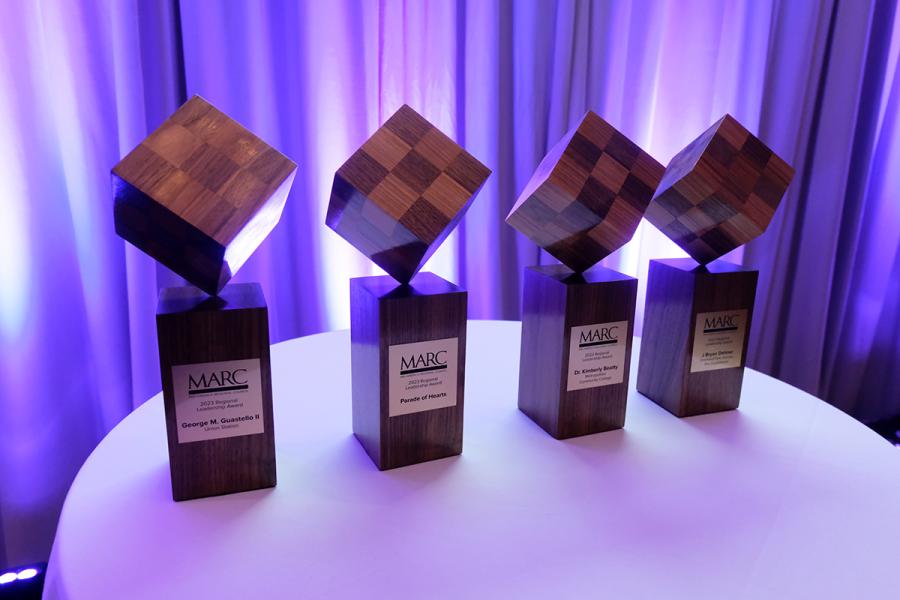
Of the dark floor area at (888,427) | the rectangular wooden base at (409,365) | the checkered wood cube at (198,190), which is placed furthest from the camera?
the dark floor area at (888,427)

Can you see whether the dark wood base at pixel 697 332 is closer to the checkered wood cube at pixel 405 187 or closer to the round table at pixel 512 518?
the round table at pixel 512 518

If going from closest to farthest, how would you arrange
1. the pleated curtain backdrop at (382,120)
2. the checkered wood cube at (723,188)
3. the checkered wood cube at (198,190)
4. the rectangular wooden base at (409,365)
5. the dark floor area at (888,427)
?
1. the checkered wood cube at (198,190)
2. the rectangular wooden base at (409,365)
3. the checkered wood cube at (723,188)
4. the pleated curtain backdrop at (382,120)
5. the dark floor area at (888,427)

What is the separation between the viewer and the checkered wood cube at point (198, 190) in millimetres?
563

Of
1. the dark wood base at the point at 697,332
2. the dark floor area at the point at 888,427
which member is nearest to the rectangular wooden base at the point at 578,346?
the dark wood base at the point at 697,332

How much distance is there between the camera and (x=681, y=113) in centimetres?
194

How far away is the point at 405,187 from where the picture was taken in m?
0.66

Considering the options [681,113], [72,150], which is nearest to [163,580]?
[72,150]

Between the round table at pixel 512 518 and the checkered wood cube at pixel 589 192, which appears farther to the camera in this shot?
the checkered wood cube at pixel 589 192

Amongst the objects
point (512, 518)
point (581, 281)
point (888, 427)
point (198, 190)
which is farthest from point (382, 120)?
point (888, 427)

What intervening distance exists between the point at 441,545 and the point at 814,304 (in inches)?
80.4

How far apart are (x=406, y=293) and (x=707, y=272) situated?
0.46 metres

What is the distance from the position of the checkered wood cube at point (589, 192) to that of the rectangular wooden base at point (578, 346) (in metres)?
0.06

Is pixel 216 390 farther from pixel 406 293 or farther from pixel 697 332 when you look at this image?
pixel 697 332

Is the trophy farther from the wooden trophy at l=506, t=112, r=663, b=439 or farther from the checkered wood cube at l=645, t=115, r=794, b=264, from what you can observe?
the checkered wood cube at l=645, t=115, r=794, b=264
